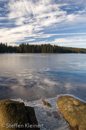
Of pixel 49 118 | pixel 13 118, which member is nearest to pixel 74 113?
pixel 49 118

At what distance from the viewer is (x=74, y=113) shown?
4.77 meters

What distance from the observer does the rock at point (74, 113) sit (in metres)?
4.24

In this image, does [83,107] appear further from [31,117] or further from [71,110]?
[31,117]

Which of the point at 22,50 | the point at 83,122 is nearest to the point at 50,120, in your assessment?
the point at 83,122

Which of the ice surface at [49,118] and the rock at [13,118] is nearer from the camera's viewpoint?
the rock at [13,118]

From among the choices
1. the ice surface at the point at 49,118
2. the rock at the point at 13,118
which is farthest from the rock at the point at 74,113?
the rock at the point at 13,118

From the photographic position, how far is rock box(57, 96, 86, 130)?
424cm

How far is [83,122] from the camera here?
4285mm

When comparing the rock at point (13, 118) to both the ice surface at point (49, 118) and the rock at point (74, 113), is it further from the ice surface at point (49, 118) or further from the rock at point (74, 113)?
the rock at point (74, 113)

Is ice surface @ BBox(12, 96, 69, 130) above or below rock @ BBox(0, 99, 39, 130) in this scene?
below

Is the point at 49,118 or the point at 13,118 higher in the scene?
the point at 13,118

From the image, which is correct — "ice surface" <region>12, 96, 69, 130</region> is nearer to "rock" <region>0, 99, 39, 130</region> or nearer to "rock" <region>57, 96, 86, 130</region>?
"rock" <region>57, 96, 86, 130</region>

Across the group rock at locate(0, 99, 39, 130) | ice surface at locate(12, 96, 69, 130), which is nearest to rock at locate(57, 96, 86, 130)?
ice surface at locate(12, 96, 69, 130)

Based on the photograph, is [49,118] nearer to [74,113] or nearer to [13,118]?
[74,113]
